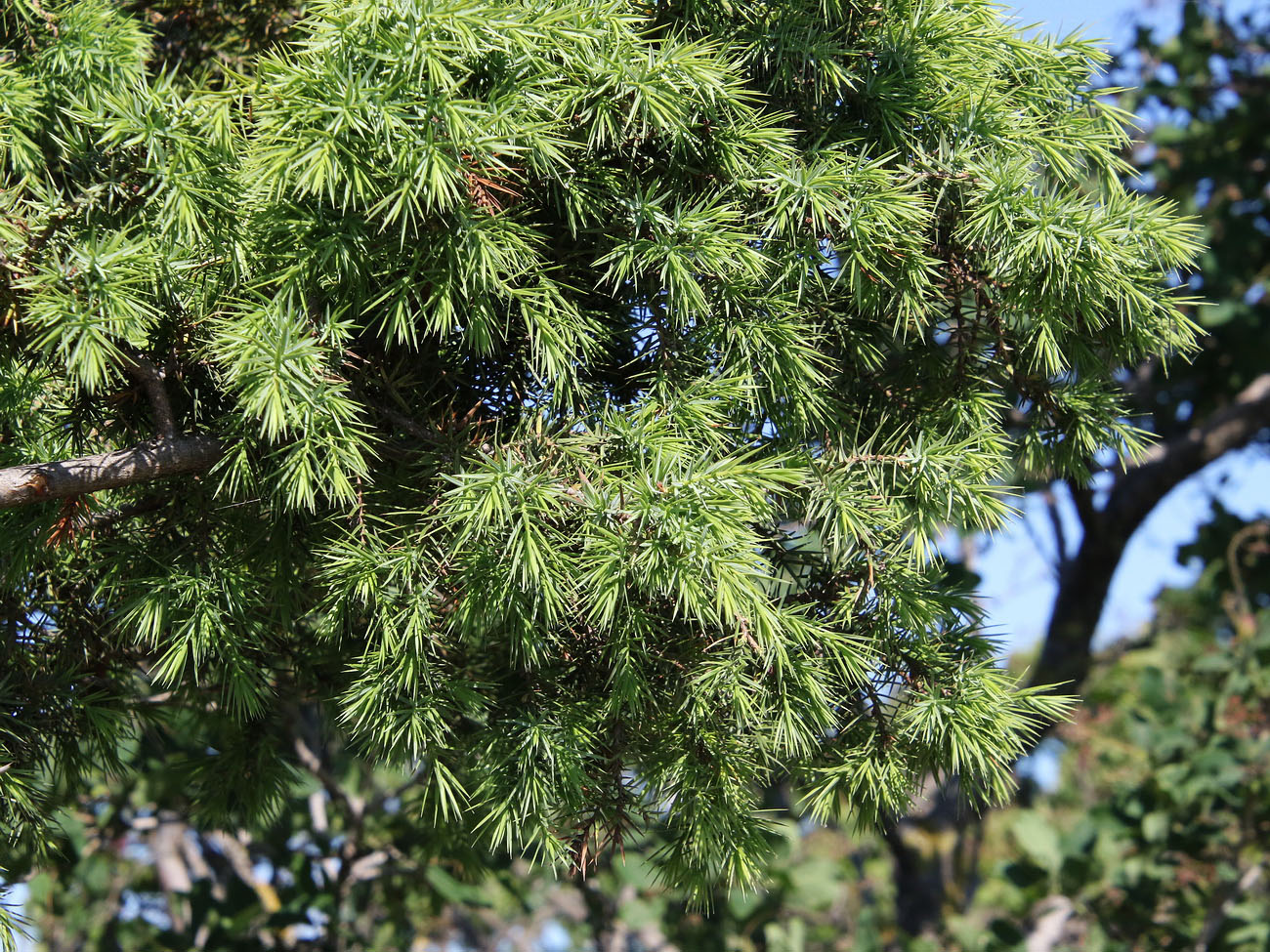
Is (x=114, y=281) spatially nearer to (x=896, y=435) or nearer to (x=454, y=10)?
(x=454, y=10)

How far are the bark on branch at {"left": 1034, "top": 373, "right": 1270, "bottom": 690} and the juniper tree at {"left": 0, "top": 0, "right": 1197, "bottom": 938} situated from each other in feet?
7.05

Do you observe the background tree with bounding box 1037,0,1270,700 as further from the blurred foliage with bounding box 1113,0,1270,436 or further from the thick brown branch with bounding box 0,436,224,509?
the thick brown branch with bounding box 0,436,224,509

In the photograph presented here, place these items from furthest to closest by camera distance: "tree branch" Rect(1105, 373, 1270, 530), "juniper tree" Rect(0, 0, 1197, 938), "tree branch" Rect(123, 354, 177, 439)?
"tree branch" Rect(1105, 373, 1270, 530), "tree branch" Rect(123, 354, 177, 439), "juniper tree" Rect(0, 0, 1197, 938)

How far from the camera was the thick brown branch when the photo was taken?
1537mm

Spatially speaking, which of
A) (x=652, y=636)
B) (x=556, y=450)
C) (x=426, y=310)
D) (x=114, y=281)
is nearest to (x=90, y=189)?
(x=114, y=281)

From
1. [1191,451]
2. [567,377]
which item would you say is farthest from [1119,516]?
[567,377]

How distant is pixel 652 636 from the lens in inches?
64.2

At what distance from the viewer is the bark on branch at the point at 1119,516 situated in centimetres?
385

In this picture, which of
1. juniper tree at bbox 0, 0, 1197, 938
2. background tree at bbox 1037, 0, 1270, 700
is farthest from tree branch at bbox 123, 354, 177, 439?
background tree at bbox 1037, 0, 1270, 700

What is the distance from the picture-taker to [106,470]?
5.23 feet

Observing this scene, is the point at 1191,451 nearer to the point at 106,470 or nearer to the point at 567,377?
the point at 567,377

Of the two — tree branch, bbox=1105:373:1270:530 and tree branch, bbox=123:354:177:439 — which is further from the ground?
tree branch, bbox=1105:373:1270:530

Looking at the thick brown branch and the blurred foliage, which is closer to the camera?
the thick brown branch

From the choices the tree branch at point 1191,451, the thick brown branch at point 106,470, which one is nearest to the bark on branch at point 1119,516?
the tree branch at point 1191,451
